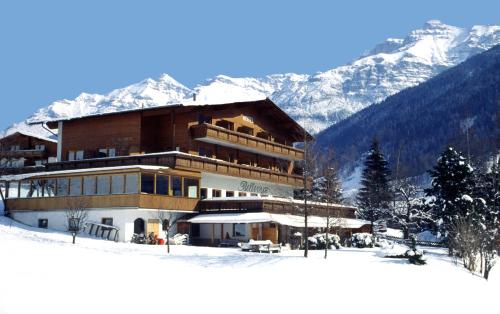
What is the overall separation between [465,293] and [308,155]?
1125 cm

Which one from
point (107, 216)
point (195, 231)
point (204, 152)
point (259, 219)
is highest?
point (204, 152)

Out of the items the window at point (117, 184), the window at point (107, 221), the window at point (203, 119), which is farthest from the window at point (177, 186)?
the window at point (203, 119)

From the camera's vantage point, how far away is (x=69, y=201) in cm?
4431

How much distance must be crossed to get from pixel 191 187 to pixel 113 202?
6761 mm

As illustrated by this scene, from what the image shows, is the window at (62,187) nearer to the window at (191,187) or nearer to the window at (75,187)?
the window at (75,187)

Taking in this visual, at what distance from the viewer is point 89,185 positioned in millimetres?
44500

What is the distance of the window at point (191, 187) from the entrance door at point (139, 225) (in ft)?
14.4

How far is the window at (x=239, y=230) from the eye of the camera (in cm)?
4459

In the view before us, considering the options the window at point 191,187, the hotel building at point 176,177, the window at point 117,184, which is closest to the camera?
the window at point 117,184

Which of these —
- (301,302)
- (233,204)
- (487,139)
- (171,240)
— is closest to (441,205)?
(233,204)

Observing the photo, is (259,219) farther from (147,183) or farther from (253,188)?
(253,188)

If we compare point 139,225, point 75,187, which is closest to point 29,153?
point 75,187

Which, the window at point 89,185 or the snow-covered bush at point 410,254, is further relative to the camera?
the window at point 89,185

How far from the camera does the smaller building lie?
71750mm
